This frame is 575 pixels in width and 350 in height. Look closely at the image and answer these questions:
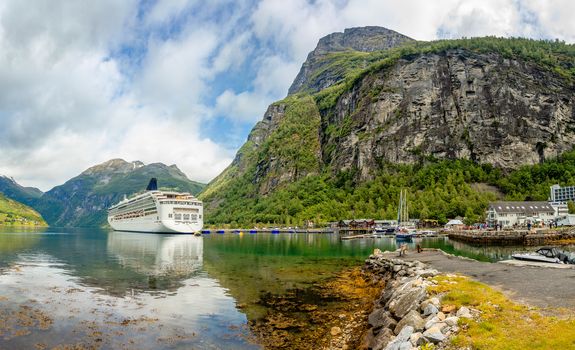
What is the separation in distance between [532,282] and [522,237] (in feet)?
269

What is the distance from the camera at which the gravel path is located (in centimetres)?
1722

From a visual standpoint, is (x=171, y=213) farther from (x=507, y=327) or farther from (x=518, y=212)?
(x=507, y=327)

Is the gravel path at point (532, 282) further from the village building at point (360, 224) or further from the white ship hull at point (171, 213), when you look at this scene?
the village building at point (360, 224)

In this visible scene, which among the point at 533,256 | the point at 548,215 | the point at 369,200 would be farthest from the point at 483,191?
the point at 533,256

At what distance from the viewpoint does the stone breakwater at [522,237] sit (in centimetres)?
9038

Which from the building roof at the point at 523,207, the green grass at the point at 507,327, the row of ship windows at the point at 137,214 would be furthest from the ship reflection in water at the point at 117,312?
the building roof at the point at 523,207

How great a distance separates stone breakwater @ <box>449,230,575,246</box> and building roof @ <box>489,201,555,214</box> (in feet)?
165

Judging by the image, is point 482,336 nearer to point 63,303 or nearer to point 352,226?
point 63,303

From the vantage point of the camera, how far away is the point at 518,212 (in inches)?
5630

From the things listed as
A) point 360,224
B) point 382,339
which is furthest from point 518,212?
point 382,339

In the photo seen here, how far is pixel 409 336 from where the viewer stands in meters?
14.6

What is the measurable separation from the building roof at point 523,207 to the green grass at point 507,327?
14468 centimetres

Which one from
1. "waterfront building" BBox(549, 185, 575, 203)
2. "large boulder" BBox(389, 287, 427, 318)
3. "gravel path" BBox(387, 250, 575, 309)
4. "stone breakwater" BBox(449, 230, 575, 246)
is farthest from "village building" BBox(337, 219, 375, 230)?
"large boulder" BBox(389, 287, 427, 318)

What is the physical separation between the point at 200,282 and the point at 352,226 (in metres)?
140
